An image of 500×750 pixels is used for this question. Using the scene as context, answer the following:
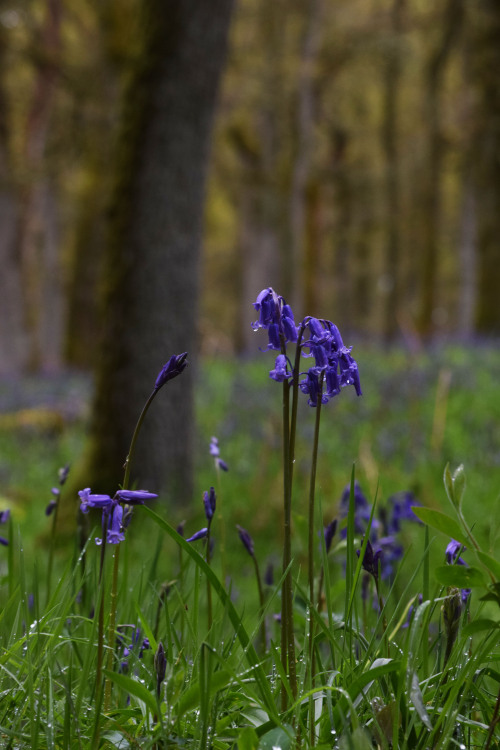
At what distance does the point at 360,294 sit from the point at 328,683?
3255cm

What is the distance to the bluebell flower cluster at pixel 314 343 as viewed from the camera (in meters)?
1.50

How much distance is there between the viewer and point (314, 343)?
1.50 meters

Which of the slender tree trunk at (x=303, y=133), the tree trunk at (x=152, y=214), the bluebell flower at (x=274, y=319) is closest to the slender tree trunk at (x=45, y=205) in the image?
the slender tree trunk at (x=303, y=133)

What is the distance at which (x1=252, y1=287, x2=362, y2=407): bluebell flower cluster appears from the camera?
4.92ft

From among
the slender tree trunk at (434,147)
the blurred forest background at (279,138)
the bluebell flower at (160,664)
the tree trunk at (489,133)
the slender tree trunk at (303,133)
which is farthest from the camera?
the slender tree trunk at (434,147)

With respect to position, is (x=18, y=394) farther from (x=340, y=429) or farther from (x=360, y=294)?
(x=360, y=294)

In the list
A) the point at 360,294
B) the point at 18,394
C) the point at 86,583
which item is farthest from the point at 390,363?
the point at 360,294

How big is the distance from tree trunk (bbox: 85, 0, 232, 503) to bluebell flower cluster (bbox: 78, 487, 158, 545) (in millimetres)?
4138

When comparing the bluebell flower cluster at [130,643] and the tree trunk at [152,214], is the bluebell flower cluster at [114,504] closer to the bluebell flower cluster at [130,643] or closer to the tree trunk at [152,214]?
the bluebell flower cluster at [130,643]

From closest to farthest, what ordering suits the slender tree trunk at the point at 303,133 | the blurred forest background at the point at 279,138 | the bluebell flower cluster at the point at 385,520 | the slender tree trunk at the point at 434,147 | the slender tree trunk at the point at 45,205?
the bluebell flower cluster at the point at 385,520
the blurred forest background at the point at 279,138
the slender tree trunk at the point at 303,133
the slender tree trunk at the point at 434,147
the slender tree trunk at the point at 45,205

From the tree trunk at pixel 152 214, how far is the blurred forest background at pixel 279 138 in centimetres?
645

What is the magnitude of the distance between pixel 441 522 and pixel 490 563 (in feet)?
0.37

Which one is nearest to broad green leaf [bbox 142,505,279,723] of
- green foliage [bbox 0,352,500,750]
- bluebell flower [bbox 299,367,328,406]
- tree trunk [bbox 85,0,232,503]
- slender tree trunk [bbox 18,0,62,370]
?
green foliage [bbox 0,352,500,750]

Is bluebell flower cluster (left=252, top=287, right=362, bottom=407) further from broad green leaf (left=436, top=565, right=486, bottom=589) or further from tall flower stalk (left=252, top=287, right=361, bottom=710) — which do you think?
broad green leaf (left=436, top=565, right=486, bottom=589)
